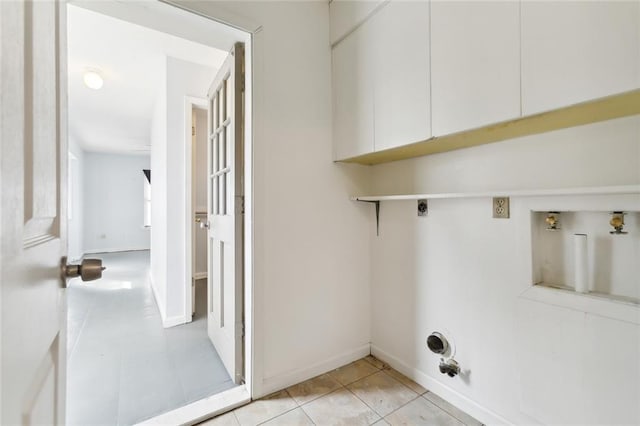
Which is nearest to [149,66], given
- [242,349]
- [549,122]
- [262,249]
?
[262,249]

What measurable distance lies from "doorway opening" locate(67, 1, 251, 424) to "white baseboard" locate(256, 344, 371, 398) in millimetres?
124

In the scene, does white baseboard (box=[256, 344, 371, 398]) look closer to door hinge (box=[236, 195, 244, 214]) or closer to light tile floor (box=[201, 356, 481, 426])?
light tile floor (box=[201, 356, 481, 426])

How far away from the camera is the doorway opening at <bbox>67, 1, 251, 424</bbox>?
63.9 inches

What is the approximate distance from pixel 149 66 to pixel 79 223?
5.31 metres

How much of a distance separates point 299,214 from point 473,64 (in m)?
1.15

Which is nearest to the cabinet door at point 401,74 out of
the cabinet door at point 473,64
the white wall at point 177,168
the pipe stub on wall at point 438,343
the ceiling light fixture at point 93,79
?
the cabinet door at point 473,64

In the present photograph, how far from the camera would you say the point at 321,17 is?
189cm

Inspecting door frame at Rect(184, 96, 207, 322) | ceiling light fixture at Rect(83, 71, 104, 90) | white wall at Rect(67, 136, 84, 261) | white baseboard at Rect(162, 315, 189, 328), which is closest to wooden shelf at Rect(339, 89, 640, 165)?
door frame at Rect(184, 96, 207, 322)

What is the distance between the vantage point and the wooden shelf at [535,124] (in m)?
0.93

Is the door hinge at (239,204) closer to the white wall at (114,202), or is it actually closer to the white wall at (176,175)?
the white wall at (176,175)

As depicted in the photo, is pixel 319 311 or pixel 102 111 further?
pixel 102 111

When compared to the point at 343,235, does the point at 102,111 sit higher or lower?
higher

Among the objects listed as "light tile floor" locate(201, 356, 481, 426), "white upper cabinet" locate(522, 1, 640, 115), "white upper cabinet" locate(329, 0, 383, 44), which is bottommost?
"light tile floor" locate(201, 356, 481, 426)

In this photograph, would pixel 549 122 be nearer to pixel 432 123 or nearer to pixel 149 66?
pixel 432 123
